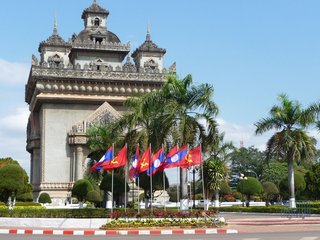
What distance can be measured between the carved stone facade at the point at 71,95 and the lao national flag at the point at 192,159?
98.8ft

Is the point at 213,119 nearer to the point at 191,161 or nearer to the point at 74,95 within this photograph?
the point at 191,161

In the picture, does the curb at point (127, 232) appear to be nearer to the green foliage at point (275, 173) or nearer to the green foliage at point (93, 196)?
the green foliage at point (93, 196)

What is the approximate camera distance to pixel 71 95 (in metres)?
55.8

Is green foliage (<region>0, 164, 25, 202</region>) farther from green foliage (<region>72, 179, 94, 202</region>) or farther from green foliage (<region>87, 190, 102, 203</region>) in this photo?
green foliage (<region>87, 190, 102, 203</region>)

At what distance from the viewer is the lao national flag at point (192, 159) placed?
24342 mm

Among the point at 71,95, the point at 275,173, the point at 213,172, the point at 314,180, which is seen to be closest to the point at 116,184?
the point at 213,172

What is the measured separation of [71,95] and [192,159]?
33326mm

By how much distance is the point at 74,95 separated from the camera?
5588 centimetres

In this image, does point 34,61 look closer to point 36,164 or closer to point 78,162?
point 36,164

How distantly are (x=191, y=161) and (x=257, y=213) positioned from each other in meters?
14.8

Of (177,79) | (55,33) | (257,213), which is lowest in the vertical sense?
(257,213)

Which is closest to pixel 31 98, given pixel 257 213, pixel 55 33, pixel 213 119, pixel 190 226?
pixel 55 33

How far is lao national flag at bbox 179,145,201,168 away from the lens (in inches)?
958

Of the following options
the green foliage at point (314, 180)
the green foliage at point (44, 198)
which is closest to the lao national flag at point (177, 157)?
the green foliage at point (314, 180)
